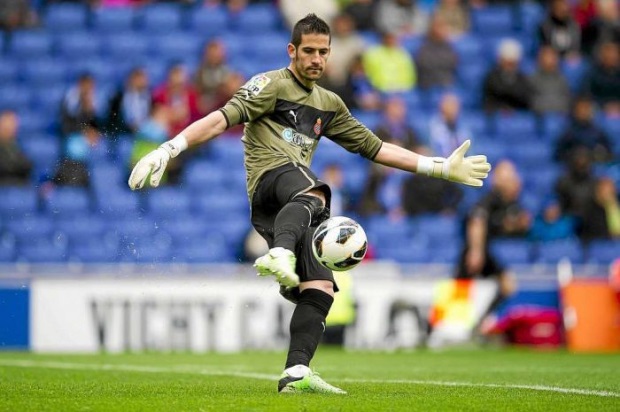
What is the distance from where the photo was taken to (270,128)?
279 inches

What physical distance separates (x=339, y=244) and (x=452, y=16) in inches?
525

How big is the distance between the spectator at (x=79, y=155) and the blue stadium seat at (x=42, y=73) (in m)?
2.20

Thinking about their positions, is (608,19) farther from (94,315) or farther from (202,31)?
(94,315)

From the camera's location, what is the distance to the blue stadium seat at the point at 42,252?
1502 cm

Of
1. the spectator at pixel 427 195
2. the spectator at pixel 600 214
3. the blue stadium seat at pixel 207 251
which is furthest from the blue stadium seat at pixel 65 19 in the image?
the spectator at pixel 600 214

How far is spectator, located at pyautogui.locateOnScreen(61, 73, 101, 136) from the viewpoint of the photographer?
1540cm

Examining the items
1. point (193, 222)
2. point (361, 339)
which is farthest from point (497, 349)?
point (193, 222)

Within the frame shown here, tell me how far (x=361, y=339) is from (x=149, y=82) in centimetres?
558

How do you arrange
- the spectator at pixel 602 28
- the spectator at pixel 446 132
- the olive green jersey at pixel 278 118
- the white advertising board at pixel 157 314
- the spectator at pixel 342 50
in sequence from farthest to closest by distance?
1. the spectator at pixel 602 28
2. the spectator at pixel 342 50
3. the spectator at pixel 446 132
4. the white advertising board at pixel 157 314
5. the olive green jersey at pixel 278 118

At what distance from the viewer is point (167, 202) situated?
51.7ft

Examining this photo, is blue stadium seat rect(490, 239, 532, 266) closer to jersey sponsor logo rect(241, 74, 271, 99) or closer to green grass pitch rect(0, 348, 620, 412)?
green grass pitch rect(0, 348, 620, 412)

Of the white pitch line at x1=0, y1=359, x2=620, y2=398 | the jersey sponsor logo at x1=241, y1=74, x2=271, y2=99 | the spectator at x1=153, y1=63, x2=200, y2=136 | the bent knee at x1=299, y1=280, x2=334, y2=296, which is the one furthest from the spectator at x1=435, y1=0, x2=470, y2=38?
the bent knee at x1=299, y1=280, x2=334, y2=296

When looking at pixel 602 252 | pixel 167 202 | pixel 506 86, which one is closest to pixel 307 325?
pixel 167 202

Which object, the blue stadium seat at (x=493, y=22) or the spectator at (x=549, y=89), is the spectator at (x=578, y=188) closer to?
the spectator at (x=549, y=89)
